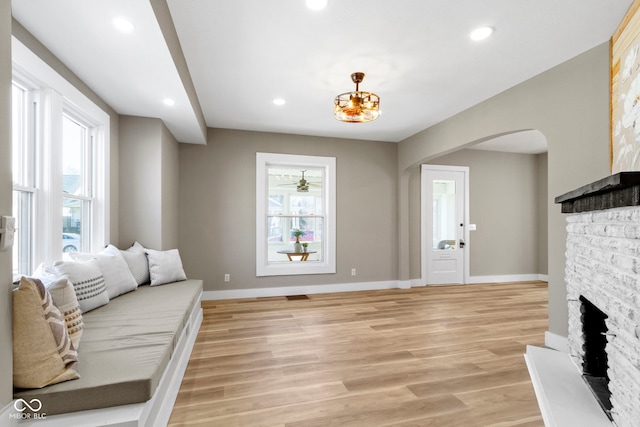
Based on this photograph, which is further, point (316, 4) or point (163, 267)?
point (163, 267)

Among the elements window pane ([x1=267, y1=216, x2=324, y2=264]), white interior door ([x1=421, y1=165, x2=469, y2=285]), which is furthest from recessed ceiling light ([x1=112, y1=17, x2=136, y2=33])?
white interior door ([x1=421, y1=165, x2=469, y2=285])

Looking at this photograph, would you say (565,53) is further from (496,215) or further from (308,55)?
(496,215)

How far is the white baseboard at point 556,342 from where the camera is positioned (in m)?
2.78

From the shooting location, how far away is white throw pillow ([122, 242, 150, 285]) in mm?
3309

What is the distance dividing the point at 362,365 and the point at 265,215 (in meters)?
3.02

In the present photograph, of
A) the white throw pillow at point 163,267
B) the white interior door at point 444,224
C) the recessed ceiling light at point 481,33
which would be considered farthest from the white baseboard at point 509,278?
the white throw pillow at point 163,267

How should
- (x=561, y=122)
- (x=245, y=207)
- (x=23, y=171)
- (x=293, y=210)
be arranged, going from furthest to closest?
(x=293, y=210) → (x=245, y=207) → (x=561, y=122) → (x=23, y=171)

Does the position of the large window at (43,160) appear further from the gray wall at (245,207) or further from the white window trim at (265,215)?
the white window trim at (265,215)

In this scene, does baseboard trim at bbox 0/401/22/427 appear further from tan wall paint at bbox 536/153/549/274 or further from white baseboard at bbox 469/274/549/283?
tan wall paint at bbox 536/153/549/274

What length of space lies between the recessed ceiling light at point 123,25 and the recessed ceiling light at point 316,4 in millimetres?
1077

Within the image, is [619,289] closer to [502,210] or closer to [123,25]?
[123,25]

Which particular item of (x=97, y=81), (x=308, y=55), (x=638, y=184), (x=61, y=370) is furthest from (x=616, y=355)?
(x=97, y=81)

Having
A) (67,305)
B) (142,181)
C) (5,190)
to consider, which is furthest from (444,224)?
(5,190)

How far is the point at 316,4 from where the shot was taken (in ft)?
6.77
